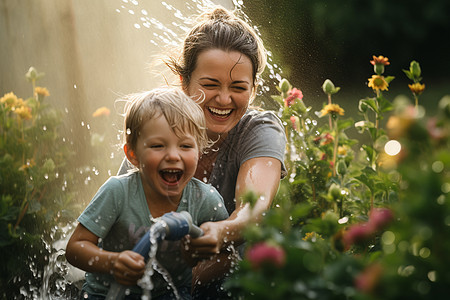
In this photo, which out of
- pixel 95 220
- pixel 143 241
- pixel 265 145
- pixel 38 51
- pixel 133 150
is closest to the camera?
pixel 143 241

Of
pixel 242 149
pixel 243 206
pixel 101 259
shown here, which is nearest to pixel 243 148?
pixel 242 149

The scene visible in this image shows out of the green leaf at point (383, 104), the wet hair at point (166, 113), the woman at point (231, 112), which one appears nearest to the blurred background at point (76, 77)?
the woman at point (231, 112)

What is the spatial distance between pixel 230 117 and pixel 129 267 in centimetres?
83

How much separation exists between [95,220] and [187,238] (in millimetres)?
269

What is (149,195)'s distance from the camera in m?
1.64

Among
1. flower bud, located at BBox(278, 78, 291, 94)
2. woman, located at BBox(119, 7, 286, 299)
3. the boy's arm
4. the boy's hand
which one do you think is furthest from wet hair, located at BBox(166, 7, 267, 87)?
the boy's hand

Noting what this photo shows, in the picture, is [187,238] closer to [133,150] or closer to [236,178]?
[133,150]

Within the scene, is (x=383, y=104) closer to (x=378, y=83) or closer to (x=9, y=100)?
(x=378, y=83)

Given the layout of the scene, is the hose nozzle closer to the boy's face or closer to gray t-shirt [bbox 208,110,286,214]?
the boy's face

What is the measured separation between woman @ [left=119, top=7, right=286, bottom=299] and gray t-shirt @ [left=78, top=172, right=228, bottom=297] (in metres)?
0.23

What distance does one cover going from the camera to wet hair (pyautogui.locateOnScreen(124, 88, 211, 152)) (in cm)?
159

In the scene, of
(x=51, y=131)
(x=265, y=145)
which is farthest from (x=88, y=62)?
(x=265, y=145)

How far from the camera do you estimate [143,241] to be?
1.37 metres

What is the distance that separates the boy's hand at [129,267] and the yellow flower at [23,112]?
A: 1049 millimetres
